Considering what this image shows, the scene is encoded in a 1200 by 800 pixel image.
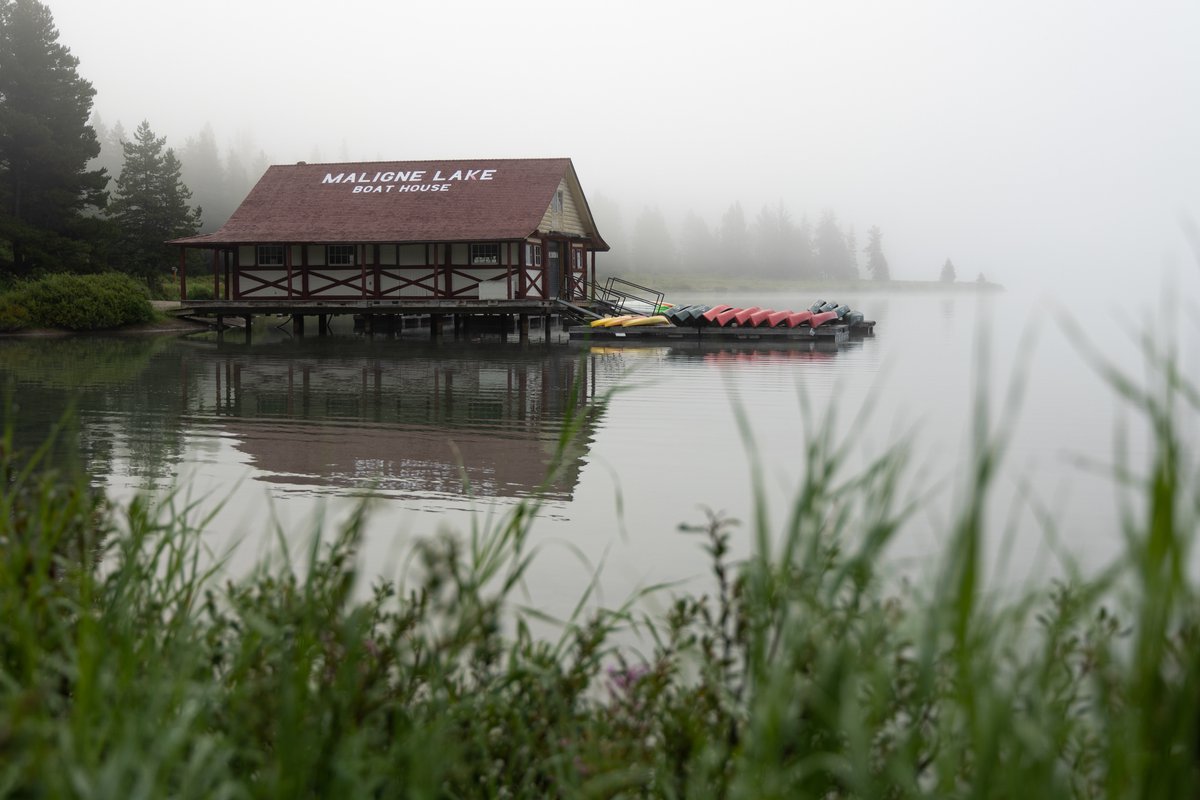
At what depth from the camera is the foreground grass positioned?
1.91m

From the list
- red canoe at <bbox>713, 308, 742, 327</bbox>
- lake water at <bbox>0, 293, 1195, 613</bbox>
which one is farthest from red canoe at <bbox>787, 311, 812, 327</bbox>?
lake water at <bbox>0, 293, 1195, 613</bbox>

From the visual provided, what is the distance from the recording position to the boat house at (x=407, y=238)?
34.0 metres

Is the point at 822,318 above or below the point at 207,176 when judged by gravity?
below

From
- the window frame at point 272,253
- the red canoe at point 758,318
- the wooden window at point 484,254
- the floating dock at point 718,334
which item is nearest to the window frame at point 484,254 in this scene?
the wooden window at point 484,254

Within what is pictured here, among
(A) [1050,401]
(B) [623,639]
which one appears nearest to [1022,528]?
(B) [623,639]

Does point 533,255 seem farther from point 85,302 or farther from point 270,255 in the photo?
point 85,302

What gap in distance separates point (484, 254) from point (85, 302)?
11.2 metres

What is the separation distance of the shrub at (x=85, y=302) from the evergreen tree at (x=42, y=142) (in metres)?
5.36

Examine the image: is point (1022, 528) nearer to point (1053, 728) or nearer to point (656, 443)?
point (656, 443)

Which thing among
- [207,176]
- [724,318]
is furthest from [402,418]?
[207,176]

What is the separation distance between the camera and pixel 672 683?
3.39 m

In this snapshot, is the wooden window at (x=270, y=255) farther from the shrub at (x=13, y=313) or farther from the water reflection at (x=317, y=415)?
the water reflection at (x=317, y=415)

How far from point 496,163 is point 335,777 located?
35.8 meters

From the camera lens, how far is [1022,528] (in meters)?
7.99
